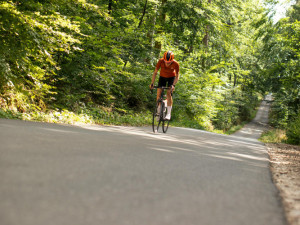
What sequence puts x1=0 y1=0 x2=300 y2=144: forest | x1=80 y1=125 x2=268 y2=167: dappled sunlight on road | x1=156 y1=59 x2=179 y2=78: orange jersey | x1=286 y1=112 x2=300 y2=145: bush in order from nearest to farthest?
x1=80 y1=125 x2=268 y2=167: dappled sunlight on road, x1=0 y1=0 x2=300 y2=144: forest, x1=156 y1=59 x2=179 y2=78: orange jersey, x1=286 y1=112 x2=300 y2=145: bush

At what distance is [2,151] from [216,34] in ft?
56.0

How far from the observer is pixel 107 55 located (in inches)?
465

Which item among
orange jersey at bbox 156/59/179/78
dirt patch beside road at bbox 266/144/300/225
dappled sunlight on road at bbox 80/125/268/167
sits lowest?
dappled sunlight on road at bbox 80/125/268/167

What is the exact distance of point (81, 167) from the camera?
336 centimetres

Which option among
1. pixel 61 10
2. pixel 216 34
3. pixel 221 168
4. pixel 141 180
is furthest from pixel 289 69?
pixel 141 180

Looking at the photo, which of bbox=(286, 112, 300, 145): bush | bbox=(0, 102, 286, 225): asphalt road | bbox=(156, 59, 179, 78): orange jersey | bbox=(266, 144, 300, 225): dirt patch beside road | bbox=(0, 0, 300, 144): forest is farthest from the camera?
bbox=(286, 112, 300, 145): bush

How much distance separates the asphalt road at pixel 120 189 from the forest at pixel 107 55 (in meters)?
3.34

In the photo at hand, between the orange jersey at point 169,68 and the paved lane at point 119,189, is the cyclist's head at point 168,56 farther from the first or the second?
the paved lane at point 119,189

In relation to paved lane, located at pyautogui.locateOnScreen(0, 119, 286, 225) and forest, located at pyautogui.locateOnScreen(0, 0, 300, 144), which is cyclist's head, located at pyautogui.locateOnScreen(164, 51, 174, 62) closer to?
forest, located at pyautogui.locateOnScreen(0, 0, 300, 144)

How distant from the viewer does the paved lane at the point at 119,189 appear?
7.00 ft

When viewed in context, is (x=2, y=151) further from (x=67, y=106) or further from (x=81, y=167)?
(x=67, y=106)

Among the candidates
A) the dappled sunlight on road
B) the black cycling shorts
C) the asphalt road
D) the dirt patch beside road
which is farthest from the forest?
the dirt patch beside road

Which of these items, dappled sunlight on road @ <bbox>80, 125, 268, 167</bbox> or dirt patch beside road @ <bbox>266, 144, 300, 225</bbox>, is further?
dappled sunlight on road @ <bbox>80, 125, 268, 167</bbox>

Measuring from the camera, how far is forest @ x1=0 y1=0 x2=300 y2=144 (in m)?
7.29
